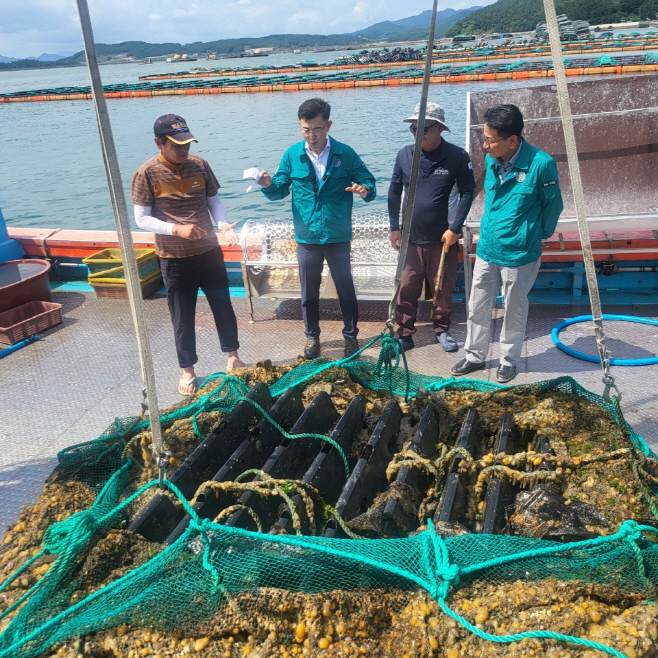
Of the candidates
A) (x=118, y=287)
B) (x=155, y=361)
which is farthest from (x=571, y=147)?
(x=118, y=287)

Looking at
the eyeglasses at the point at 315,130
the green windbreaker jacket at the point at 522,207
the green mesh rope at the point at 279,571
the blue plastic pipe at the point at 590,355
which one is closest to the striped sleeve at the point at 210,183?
the eyeglasses at the point at 315,130

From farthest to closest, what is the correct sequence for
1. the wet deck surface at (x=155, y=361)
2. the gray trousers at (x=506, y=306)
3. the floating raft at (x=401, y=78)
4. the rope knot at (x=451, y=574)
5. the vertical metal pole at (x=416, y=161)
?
the floating raft at (x=401, y=78) → the gray trousers at (x=506, y=306) → the wet deck surface at (x=155, y=361) → the vertical metal pole at (x=416, y=161) → the rope knot at (x=451, y=574)

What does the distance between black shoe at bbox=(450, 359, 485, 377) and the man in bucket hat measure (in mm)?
354

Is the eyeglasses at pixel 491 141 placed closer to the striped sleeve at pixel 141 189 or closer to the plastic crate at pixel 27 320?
the striped sleeve at pixel 141 189

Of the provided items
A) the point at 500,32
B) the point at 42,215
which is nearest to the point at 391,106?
the point at 42,215

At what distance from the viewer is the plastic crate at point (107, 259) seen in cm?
671

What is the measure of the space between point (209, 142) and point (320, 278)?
25487 mm

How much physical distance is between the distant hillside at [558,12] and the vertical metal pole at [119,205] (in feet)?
346

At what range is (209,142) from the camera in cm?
2859

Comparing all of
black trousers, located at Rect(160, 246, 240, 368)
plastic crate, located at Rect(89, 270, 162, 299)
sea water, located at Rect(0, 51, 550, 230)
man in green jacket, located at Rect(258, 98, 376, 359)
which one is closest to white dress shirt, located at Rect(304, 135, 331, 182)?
man in green jacket, located at Rect(258, 98, 376, 359)

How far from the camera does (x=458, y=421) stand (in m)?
3.44

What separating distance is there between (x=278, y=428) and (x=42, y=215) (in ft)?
62.5

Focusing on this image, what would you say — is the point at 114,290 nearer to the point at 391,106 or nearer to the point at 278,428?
the point at 278,428

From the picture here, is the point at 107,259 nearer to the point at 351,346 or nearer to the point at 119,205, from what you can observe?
the point at 351,346
